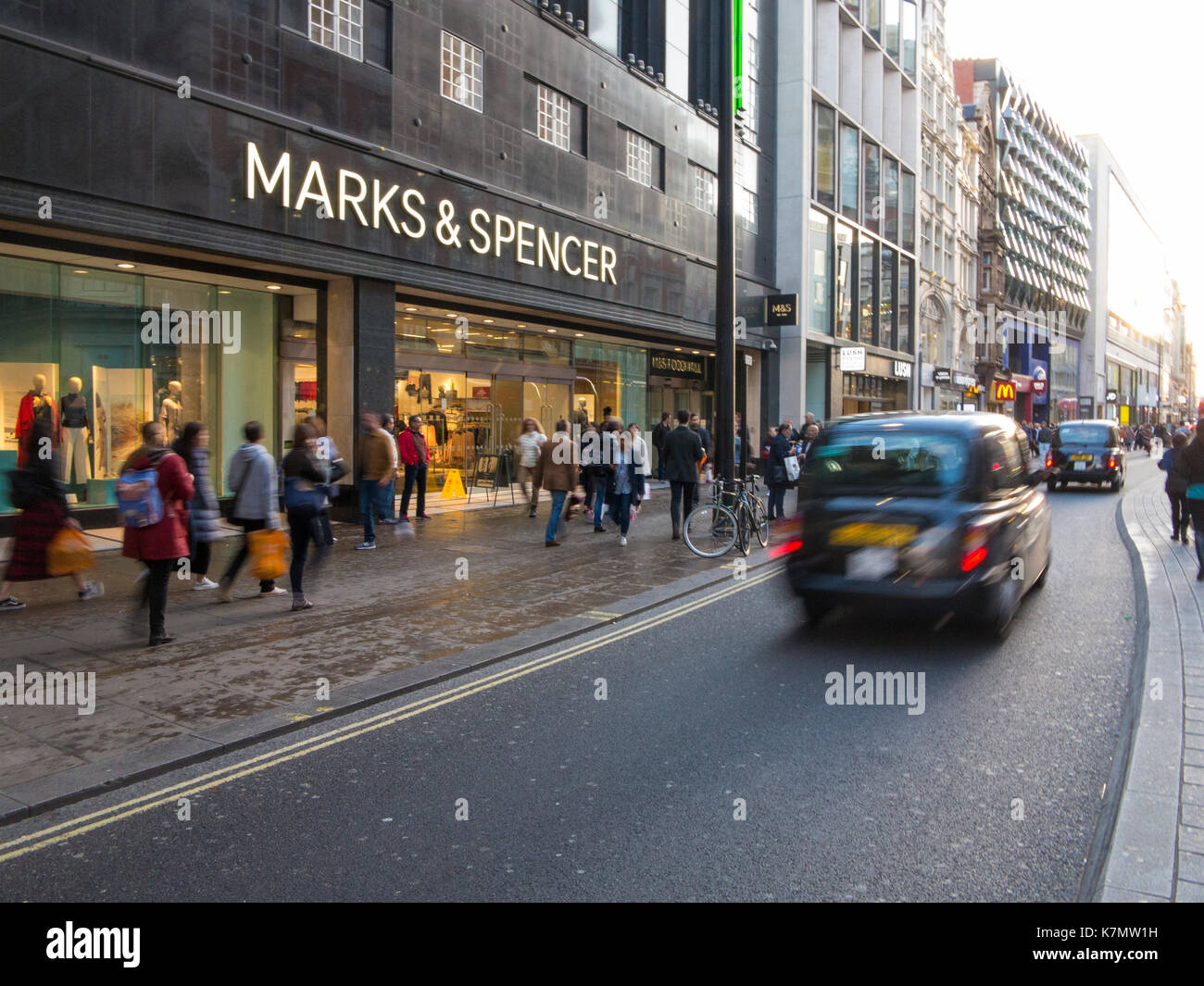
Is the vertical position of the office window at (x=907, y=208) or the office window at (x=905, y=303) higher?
the office window at (x=907, y=208)

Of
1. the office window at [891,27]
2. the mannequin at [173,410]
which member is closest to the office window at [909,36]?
the office window at [891,27]

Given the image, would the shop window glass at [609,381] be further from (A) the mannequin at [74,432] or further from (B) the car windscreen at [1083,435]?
(A) the mannequin at [74,432]

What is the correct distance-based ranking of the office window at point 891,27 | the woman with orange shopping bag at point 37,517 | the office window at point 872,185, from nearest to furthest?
1. the woman with orange shopping bag at point 37,517
2. the office window at point 872,185
3. the office window at point 891,27

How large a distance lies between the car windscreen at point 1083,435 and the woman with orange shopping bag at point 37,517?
23034 millimetres

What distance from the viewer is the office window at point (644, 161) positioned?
22031 mm

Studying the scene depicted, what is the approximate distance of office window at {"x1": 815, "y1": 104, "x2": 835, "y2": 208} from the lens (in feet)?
105

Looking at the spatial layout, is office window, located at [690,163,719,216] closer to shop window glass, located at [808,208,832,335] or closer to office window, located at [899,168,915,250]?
shop window glass, located at [808,208,832,335]

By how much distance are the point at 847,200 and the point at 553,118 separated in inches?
726

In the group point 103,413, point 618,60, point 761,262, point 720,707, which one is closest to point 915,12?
point 761,262

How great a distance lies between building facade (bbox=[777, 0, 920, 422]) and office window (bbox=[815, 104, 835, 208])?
0.06m

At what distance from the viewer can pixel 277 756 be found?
510cm

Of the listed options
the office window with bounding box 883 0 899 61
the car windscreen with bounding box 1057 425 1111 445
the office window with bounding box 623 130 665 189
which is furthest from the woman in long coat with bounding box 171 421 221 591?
the office window with bounding box 883 0 899 61
